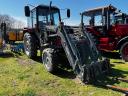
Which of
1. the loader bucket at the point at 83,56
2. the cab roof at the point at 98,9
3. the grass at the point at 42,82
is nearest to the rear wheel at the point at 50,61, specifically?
the grass at the point at 42,82

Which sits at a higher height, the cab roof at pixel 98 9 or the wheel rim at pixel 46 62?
the cab roof at pixel 98 9

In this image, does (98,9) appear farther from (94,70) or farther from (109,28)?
(94,70)

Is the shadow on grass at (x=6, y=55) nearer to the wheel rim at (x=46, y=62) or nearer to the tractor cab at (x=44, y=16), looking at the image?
the tractor cab at (x=44, y=16)

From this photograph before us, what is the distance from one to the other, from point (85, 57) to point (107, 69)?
90cm

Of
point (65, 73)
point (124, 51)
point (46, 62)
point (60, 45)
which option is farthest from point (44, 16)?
point (124, 51)

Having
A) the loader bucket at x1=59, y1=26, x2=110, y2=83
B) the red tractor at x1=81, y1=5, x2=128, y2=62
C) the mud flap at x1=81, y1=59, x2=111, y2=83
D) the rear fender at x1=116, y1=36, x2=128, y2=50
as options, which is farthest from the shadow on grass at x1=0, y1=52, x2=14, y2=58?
the mud flap at x1=81, y1=59, x2=111, y2=83

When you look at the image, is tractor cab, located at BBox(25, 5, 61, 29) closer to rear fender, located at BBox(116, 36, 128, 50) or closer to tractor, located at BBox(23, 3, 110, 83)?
tractor, located at BBox(23, 3, 110, 83)

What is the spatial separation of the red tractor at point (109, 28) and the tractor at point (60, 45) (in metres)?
2.71

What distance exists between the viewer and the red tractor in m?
13.9

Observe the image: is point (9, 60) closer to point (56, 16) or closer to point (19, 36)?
point (56, 16)

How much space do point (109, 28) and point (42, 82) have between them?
6.71m

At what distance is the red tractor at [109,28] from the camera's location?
13.9m

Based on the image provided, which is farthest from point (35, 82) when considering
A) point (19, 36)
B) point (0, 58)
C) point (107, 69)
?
point (19, 36)

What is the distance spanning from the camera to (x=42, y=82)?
9125mm
